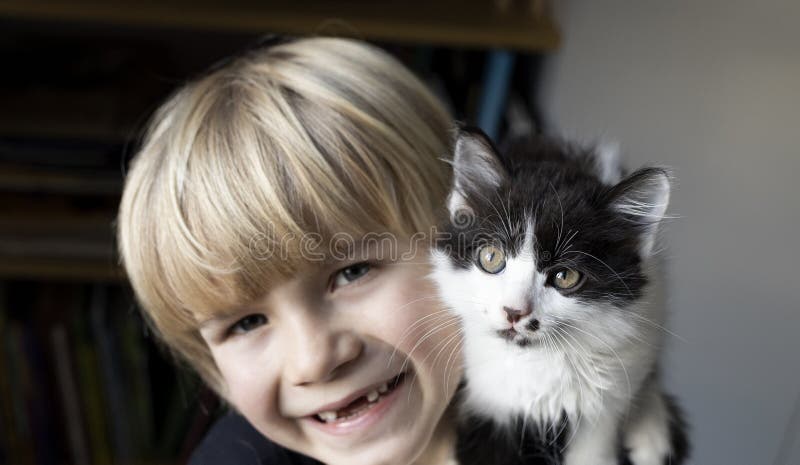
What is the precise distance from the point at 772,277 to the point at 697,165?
0.47 feet

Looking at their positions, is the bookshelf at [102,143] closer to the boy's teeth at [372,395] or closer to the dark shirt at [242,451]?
the dark shirt at [242,451]

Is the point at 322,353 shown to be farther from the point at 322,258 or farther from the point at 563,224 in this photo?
the point at 563,224

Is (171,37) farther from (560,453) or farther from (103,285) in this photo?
(560,453)

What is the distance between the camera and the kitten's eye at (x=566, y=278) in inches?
21.0

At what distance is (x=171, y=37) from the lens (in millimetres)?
1826

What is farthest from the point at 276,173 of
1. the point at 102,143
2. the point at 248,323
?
the point at 102,143

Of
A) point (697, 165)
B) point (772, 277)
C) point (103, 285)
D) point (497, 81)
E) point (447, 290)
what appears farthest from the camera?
point (103, 285)

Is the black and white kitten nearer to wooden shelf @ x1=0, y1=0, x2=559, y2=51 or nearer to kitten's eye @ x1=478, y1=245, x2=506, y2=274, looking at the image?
kitten's eye @ x1=478, y1=245, x2=506, y2=274

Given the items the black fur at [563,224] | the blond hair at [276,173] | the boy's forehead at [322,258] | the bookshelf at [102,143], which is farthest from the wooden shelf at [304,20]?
the black fur at [563,224]

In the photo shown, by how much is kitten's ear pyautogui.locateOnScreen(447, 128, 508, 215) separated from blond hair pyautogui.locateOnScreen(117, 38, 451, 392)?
9 cm

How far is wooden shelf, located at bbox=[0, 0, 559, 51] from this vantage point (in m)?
1.36

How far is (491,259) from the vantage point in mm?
591

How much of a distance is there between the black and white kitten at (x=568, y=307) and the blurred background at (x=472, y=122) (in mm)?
29

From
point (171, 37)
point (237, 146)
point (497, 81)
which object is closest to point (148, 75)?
point (171, 37)
